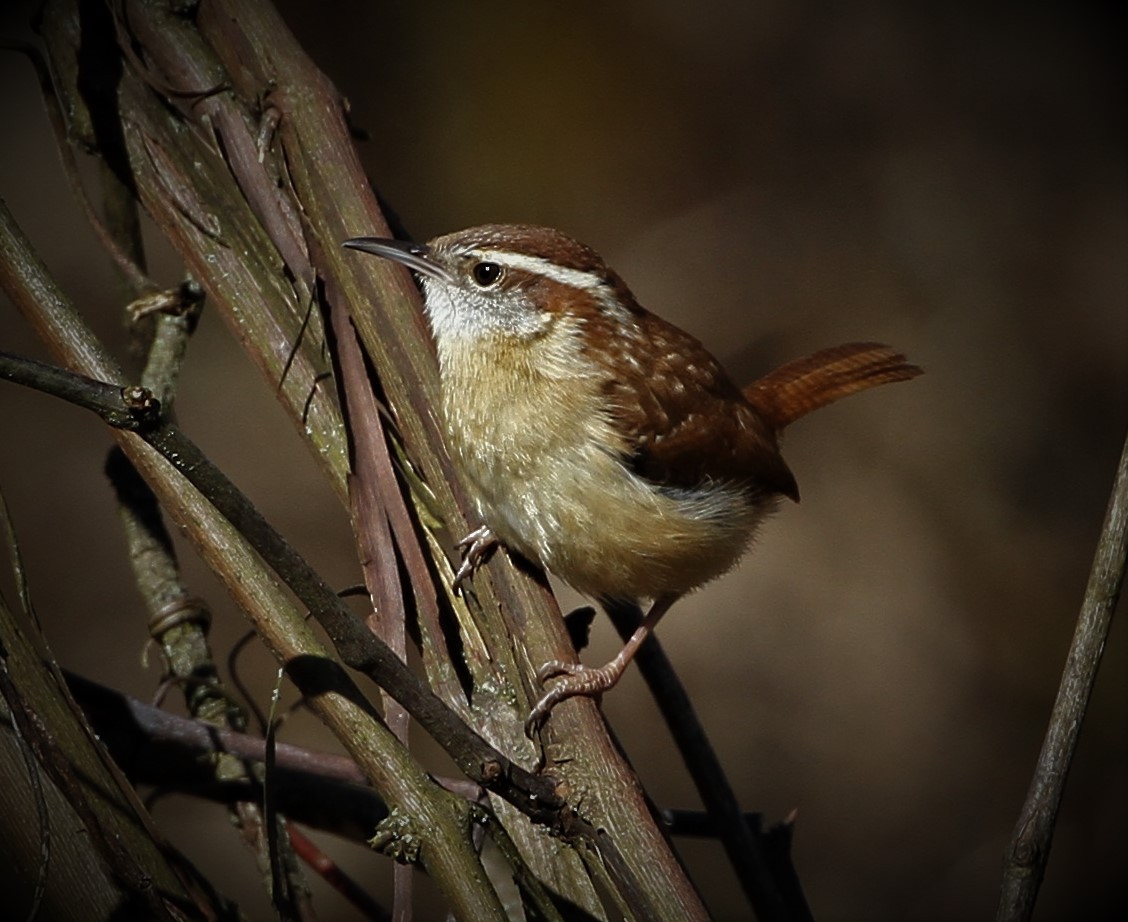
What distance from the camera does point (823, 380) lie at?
11.2 feet

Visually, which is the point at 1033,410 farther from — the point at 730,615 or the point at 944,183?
the point at 730,615

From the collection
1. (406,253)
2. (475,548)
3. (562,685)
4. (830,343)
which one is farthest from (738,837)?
(830,343)

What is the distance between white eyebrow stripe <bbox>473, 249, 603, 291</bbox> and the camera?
284cm

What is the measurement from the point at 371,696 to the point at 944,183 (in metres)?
3.41

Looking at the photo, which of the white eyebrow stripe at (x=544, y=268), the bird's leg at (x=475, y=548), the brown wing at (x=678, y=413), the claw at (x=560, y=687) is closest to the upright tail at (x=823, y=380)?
the brown wing at (x=678, y=413)

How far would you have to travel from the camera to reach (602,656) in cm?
478

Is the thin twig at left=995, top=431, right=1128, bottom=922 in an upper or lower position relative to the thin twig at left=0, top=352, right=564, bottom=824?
lower

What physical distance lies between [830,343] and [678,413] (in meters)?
2.49

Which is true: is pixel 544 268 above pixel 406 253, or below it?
below

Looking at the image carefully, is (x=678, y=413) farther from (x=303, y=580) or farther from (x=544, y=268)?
(x=303, y=580)

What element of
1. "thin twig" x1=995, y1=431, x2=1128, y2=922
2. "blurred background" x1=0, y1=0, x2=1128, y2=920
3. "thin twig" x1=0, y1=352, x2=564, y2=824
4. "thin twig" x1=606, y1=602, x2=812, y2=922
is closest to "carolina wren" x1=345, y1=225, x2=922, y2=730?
"thin twig" x1=606, y1=602, x2=812, y2=922

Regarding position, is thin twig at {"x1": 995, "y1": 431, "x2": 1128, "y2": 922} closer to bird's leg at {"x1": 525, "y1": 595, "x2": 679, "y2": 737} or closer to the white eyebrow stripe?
bird's leg at {"x1": 525, "y1": 595, "x2": 679, "y2": 737}

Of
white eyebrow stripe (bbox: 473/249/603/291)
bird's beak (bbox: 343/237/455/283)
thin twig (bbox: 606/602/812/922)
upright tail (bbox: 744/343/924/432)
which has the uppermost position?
bird's beak (bbox: 343/237/455/283)

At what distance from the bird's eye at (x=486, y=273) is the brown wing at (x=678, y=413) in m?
0.31
